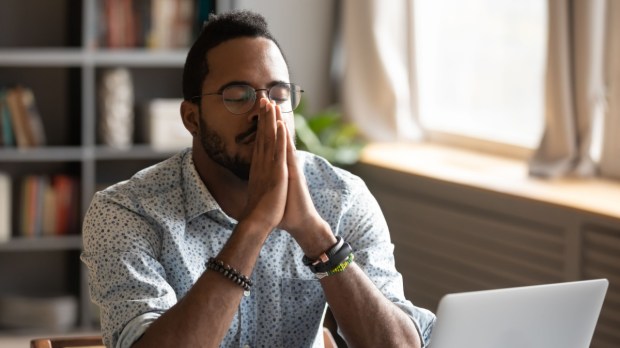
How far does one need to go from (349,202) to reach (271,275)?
22 centimetres

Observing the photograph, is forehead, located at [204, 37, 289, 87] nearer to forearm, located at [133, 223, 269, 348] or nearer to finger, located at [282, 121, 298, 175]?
finger, located at [282, 121, 298, 175]

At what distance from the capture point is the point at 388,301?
76.0 inches

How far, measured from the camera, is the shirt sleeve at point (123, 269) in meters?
1.77

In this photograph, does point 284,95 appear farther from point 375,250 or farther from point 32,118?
point 32,118

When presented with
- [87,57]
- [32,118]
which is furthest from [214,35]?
[32,118]

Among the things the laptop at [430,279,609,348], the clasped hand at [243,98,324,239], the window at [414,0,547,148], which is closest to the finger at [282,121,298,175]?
the clasped hand at [243,98,324,239]

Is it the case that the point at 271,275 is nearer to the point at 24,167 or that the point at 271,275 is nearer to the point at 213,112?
the point at 213,112

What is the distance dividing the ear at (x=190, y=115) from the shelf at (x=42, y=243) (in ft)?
7.29

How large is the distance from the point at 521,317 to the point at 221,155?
2.29 feet

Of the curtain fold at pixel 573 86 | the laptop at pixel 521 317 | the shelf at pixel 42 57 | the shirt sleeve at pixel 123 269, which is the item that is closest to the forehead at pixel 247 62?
the shirt sleeve at pixel 123 269

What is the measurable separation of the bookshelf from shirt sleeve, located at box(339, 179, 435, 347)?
2.23m

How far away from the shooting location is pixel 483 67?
4.26 m

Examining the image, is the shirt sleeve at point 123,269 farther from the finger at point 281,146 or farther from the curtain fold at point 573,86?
the curtain fold at point 573,86

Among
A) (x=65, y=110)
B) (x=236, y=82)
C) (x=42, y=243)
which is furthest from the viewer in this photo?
(x=65, y=110)
